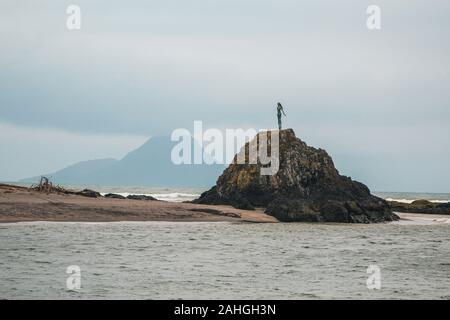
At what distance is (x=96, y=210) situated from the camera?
55.6 m

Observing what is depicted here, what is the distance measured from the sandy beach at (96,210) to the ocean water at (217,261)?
2017mm

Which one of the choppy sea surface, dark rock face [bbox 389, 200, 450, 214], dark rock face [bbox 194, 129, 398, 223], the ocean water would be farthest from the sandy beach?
dark rock face [bbox 389, 200, 450, 214]

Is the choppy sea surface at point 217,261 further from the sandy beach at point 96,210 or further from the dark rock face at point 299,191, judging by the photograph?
the dark rock face at point 299,191

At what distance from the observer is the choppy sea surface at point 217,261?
88.3 ft

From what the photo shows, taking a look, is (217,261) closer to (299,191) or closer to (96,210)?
(96,210)

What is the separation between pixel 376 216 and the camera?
65.4 metres

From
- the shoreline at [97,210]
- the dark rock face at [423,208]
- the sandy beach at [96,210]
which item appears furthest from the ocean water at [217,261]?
the dark rock face at [423,208]

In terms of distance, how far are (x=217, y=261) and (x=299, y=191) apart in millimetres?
28345

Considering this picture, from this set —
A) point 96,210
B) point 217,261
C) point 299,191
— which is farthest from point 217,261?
point 299,191

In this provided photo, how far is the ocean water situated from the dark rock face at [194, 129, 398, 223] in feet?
20.2

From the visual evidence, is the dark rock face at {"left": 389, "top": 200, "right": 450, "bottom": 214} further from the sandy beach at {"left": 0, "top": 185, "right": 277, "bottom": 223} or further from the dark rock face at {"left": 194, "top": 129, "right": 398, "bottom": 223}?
the sandy beach at {"left": 0, "top": 185, "right": 277, "bottom": 223}
